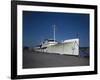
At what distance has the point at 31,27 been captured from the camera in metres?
1.68

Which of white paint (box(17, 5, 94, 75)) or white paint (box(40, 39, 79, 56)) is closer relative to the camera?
white paint (box(17, 5, 94, 75))

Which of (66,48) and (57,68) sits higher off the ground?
(66,48)

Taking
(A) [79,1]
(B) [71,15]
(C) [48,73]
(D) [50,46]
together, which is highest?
(A) [79,1]

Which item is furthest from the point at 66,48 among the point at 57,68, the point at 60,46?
the point at 57,68

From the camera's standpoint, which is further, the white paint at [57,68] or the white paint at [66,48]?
the white paint at [66,48]

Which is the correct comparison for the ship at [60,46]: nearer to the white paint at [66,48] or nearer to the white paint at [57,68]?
the white paint at [66,48]

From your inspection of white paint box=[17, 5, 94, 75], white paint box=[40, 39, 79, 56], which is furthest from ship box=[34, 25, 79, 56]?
white paint box=[17, 5, 94, 75]

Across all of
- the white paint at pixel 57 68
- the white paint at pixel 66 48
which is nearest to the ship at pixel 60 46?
the white paint at pixel 66 48

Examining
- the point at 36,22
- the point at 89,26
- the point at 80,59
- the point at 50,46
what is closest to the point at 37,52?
the point at 50,46

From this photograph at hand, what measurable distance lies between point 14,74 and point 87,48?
75cm

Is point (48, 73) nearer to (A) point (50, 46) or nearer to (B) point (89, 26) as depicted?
(A) point (50, 46)

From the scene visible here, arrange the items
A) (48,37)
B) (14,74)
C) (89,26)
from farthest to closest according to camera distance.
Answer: (89,26) → (48,37) → (14,74)

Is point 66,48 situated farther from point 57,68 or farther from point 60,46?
point 57,68

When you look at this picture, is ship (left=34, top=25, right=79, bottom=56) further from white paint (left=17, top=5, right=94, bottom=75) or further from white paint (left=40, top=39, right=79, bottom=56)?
white paint (left=17, top=5, right=94, bottom=75)
